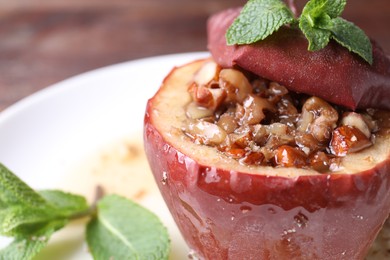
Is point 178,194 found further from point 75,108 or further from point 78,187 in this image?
point 75,108

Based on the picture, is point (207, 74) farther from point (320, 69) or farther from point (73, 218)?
point (73, 218)

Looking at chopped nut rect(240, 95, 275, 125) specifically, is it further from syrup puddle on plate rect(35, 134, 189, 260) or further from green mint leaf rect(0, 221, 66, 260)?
green mint leaf rect(0, 221, 66, 260)

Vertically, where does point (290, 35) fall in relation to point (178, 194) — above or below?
above

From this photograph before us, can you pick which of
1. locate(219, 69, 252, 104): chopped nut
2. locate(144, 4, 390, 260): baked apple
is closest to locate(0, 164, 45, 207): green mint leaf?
locate(144, 4, 390, 260): baked apple

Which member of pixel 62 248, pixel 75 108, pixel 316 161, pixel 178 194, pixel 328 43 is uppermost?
pixel 328 43

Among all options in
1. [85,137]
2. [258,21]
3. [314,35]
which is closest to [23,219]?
[85,137]

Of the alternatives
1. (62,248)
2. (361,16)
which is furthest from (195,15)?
(62,248)

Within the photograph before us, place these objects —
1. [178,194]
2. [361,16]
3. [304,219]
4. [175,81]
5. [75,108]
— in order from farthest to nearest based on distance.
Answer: [361,16] → [75,108] → [175,81] → [178,194] → [304,219]
